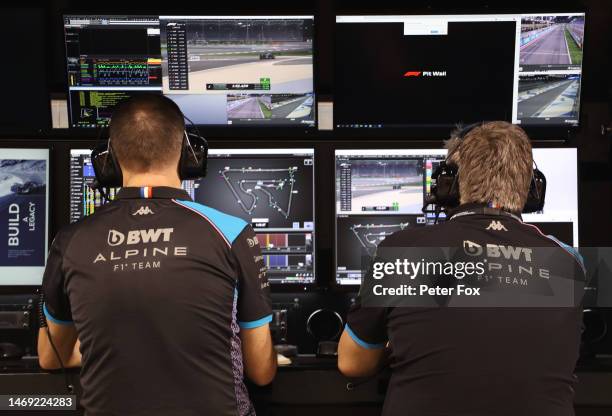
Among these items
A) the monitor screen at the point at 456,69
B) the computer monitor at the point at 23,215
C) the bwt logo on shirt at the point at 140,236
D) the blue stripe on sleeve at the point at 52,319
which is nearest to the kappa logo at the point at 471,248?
the bwt logo on shirt at the point at 140,236

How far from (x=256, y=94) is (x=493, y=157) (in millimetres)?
1120

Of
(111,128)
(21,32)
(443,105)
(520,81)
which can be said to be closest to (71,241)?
(111,128)

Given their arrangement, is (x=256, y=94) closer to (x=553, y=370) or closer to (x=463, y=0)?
(x=463, y=0)

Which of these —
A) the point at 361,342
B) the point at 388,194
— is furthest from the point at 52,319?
the point at 388,194

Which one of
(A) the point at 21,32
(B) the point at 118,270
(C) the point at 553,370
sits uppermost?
(A) the point at 21,32

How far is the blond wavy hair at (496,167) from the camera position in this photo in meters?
1.68

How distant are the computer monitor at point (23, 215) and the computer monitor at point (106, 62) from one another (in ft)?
0.74

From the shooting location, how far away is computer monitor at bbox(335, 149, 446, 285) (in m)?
2.52

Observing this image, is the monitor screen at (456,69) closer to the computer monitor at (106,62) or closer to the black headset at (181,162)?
the computer monitor at (106,62)

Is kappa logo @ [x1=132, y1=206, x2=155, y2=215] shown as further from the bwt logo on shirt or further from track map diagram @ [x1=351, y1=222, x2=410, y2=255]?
track map diagram @ [x1=351, y1=222, x2=410, y2=255]

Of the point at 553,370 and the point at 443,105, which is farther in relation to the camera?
the point at 443,105

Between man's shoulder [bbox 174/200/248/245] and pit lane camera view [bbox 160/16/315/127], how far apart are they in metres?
0.97

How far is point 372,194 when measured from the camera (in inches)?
99.5

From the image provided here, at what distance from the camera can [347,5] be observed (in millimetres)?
2781
